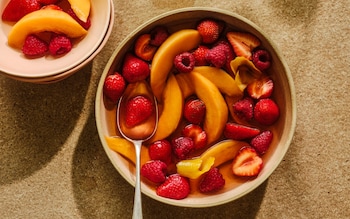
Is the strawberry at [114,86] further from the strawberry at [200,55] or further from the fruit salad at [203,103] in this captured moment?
the strawberry at [200,55]

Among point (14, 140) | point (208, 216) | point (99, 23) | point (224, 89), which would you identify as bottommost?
point (208, 216)

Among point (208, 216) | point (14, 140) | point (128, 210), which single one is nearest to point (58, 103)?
point (14, 140)

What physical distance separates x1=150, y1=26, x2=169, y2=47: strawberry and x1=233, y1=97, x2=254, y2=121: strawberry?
178mm

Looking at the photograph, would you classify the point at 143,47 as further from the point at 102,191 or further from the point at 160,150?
the point at 102,191

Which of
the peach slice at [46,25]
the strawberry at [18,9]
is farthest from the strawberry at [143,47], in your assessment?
the strawberry at [18,9]

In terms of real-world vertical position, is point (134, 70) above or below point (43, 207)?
above

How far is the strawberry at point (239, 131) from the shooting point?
1.01 m

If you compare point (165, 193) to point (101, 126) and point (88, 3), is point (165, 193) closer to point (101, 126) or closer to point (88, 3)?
point (101, 126)

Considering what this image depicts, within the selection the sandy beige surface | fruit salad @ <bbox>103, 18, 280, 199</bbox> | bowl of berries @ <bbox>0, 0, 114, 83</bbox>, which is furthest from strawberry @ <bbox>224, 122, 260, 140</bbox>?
bowl of berries @ <bbox>0, 0, 114, 83</bbox>

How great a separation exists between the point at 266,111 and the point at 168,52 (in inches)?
8.1

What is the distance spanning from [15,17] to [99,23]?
0.16m

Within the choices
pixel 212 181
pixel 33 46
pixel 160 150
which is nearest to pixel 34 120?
pixel 33 46

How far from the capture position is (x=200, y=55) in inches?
40.1

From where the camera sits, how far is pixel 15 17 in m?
1.04
